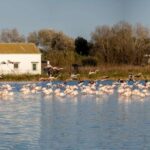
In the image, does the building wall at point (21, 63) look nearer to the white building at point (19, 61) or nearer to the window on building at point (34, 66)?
the white building at point (19, 61)

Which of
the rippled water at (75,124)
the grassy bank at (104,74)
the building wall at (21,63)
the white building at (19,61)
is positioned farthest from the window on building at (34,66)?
the rippled water at (75,124)

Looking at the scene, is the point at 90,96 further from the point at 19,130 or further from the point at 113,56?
the point at 113,56

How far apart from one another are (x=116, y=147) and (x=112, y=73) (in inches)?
1213

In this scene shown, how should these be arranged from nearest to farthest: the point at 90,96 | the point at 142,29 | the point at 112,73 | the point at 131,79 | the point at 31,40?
1. the point at 90,96
2. the point at 131,79
3. the point at 112,73
4. the point at 142,29
5. the point at 31,40

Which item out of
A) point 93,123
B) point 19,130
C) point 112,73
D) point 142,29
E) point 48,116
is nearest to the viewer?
point 19,130

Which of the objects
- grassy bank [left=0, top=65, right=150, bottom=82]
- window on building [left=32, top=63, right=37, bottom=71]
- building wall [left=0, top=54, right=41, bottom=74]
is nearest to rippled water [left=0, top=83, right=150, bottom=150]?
grassy bank [left=0, top=65, right=150, bottom=82]

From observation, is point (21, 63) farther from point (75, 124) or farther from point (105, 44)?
point (75, 124)

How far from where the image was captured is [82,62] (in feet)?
175

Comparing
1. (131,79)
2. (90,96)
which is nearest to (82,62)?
(131,79)

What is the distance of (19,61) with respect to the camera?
45.2m

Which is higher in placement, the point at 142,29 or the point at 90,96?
the point at 142,29

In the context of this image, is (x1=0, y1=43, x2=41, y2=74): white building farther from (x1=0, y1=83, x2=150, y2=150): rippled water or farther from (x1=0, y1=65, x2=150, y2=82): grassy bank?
(x1=0, y1=83, x2=150, y2=150): rippled water

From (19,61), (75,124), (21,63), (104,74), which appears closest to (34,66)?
(21,63)

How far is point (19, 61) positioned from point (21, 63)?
198mm
